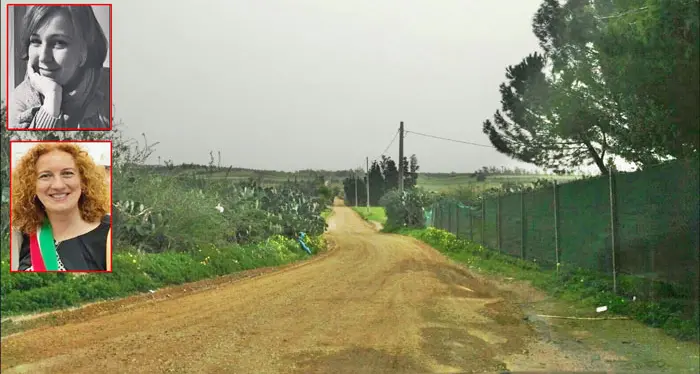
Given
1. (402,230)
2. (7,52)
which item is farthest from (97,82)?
(402,230)

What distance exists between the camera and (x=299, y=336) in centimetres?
763

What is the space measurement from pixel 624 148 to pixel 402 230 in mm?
32394

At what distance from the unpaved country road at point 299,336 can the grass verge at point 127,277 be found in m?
0.69

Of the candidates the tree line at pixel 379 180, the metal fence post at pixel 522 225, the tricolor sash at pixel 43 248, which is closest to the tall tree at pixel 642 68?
the tricolor sash at pixel 43 248

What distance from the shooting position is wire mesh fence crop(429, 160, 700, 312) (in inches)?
314

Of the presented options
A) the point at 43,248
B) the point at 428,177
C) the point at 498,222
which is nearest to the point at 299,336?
the point at 43,248

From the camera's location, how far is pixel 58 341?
7.14 metres

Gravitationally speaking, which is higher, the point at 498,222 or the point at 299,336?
the point at 498,222

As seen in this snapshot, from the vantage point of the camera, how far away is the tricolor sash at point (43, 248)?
691 cm

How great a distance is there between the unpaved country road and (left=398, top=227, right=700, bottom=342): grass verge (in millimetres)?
1182

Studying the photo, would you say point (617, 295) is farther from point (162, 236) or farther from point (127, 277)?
point (162, 236)

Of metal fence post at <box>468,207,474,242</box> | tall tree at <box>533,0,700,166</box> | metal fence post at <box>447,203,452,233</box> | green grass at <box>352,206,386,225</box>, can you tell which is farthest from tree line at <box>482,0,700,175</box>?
green grass at <box>352,206,386,225</box>

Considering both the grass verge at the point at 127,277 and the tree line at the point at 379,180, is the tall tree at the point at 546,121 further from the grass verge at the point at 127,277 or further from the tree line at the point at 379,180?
the tree line at the point at 379,180

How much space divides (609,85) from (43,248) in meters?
7.13
